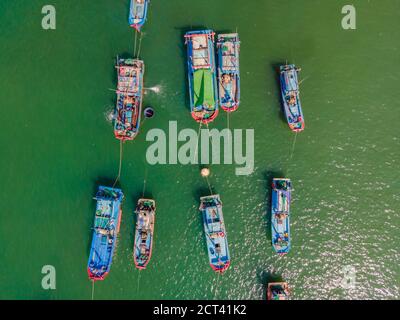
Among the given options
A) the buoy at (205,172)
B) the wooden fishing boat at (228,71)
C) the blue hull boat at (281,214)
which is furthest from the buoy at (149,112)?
the blue hull boat at (281,214)

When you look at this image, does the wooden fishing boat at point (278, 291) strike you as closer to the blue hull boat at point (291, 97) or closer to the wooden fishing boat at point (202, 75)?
the blue hull boat at point (291, 97)

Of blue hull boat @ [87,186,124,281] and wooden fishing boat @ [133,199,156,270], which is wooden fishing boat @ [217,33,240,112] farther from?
blue hull boat @ [87,186,124,281]

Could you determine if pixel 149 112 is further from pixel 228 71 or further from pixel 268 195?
pixel 268 195

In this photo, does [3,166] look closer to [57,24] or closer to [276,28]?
[57,24]

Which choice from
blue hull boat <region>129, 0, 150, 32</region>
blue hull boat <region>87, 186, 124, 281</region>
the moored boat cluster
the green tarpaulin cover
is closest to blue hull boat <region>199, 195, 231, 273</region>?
the moored boat cluster

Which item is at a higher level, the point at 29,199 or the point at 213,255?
the point at 29,199

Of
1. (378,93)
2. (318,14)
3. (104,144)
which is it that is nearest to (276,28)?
(318,14)

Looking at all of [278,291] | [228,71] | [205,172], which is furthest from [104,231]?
[228,71]
